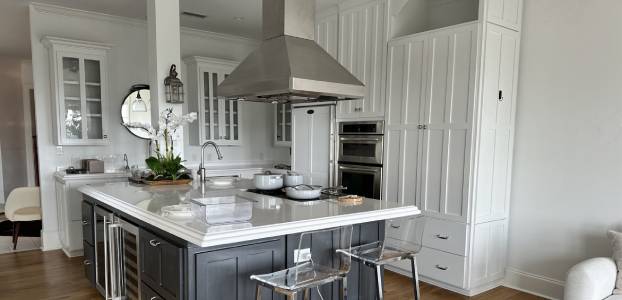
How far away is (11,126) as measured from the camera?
Answer: 7566 mm

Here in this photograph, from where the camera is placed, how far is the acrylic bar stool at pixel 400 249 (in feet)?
7.16

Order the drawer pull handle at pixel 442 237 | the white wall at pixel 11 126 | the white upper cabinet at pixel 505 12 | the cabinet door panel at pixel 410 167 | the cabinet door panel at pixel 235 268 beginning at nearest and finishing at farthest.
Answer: the cabinet door panel at pixel 235 268 < the white upper cabinet at pixel 505 12 < the drawer pull handle at pixel 442 237 < the cabinet door panel at pixel 410 167 < the white wall at pixel 11 126

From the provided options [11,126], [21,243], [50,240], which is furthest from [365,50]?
[11,126]

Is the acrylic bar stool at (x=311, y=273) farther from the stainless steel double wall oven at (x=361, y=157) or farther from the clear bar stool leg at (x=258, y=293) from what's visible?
the stainless steel double wall oven at (x=361, y=157)

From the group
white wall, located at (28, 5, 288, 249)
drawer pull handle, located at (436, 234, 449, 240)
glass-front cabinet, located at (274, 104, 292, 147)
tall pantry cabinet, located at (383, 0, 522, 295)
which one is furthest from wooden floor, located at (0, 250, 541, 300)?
glass-front cabinet, located at (274, 104, 292, 147)

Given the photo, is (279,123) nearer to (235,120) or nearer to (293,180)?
(235,120)

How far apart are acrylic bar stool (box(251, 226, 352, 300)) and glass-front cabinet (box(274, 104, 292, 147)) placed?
3568 mm

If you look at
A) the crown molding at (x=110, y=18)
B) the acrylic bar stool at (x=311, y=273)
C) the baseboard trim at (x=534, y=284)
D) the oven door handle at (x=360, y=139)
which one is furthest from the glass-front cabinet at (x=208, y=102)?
the baseboard trim at (x=534, y=284)

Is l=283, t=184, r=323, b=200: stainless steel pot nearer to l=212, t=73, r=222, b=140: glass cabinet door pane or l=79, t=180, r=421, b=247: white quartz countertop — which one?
l=79, t=180, r=421, b=247: white quartz countertop

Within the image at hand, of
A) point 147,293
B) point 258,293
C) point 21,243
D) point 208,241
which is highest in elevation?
point 208,241

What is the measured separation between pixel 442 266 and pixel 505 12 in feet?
7.25

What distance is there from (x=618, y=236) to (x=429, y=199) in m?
1.34

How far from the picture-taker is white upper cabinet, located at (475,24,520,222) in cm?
316

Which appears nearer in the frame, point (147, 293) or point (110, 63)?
point (147, 293)
